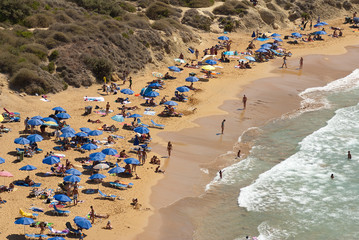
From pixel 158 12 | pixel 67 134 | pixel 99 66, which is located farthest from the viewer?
pixel 158 12

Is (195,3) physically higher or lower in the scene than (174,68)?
higher

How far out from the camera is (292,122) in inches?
1404

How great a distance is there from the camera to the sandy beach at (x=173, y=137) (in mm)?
21500

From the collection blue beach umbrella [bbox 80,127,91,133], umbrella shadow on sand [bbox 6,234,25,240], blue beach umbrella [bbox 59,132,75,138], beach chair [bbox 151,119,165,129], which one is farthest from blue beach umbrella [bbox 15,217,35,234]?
beach chair [bbox 151,119,165,129]

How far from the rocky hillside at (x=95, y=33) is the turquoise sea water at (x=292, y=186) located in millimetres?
16122

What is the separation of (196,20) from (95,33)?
18.8 meters

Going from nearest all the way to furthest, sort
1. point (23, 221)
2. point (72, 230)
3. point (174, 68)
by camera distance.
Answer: point (23, 221), point (72, 230), point (174, 68)

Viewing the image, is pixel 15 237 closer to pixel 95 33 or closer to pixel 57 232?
pixel 57 232

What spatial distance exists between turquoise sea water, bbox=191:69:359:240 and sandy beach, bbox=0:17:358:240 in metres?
1.12

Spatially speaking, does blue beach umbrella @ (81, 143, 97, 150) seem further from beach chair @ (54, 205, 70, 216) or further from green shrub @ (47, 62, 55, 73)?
green shrub @ (47, 62, 55, 73)

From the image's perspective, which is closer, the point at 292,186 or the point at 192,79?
the point at 292,186

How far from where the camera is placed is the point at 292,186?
2652 centimetres

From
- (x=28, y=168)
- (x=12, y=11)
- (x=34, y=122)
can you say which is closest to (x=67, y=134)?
(x=34, y=122)

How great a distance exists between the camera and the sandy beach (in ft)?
70.5
